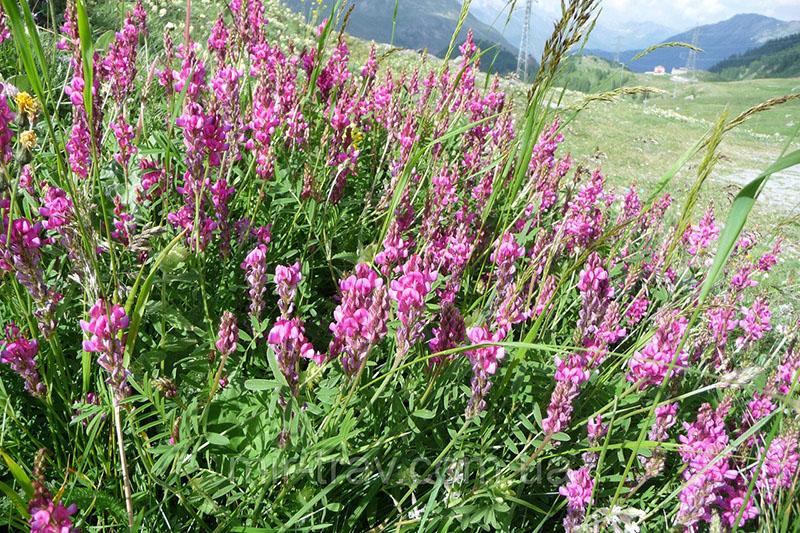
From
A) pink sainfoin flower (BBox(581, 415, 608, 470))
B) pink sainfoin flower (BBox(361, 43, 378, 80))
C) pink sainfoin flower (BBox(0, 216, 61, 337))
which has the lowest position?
pink sainfoin flower (BBox(581, 415, 608, 470))

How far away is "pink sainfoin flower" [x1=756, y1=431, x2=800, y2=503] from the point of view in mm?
2064

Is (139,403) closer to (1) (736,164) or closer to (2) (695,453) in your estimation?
(2) (695,453)

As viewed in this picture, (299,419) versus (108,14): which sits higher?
(108,14)

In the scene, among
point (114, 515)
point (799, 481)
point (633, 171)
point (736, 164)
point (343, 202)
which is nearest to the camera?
point (114, 515)

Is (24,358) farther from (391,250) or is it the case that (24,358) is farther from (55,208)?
(391,250)

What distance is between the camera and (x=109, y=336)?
4.39ft

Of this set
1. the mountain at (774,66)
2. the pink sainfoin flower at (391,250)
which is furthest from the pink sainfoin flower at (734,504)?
the mountain at (774,66)

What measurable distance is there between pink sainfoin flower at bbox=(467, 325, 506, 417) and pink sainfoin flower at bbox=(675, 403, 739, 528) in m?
0.78

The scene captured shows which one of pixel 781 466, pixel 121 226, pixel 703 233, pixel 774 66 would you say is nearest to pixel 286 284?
pixel 121 226

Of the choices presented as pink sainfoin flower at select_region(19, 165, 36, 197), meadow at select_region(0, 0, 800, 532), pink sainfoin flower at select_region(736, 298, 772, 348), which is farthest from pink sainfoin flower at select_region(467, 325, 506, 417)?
pink sainfoin flower at select_region(736, 298, 772, 348)

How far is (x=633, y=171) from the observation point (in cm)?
1061

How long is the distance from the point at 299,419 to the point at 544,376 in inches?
44.8

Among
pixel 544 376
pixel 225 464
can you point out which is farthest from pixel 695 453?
pixel 225 464

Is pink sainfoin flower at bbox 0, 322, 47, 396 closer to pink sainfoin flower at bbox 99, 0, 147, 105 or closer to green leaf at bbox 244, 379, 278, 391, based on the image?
green leaf at bbox 244, 379, 278, 391
